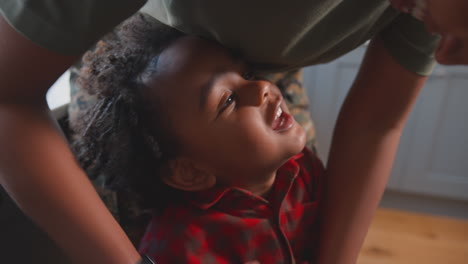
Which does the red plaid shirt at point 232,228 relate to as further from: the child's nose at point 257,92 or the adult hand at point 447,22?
the adult hand at point 447,22

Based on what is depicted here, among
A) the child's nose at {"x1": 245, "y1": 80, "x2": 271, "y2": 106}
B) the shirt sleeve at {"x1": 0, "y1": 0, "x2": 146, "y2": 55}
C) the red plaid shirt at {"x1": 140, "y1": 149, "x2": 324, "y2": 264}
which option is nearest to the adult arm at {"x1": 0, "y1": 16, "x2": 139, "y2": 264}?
the shirt sleeve at {"x1": 0, "y1": 0, "x2": 146, "y2": 55}

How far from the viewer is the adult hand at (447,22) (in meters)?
0.36

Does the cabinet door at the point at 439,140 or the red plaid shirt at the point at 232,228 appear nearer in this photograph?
the red plaid shirt at the point at 232,228

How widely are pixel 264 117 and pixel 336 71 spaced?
1304mm

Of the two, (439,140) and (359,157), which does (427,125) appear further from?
(359,157)

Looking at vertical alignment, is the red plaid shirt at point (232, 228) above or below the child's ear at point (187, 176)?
below

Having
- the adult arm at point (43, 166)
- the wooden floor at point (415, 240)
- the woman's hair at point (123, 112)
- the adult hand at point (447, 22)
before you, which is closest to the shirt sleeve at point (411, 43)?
the adult hand at point (447, 22)

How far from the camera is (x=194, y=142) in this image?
672mm

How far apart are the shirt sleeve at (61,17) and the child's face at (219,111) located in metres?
0.26

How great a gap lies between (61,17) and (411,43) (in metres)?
0.53

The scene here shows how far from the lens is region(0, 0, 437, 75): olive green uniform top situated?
361 millimetres

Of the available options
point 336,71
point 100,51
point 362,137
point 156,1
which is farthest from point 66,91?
point 336,71

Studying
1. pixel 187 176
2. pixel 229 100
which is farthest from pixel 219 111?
pixel 187 176

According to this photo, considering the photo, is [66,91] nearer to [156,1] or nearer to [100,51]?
[100,51]
